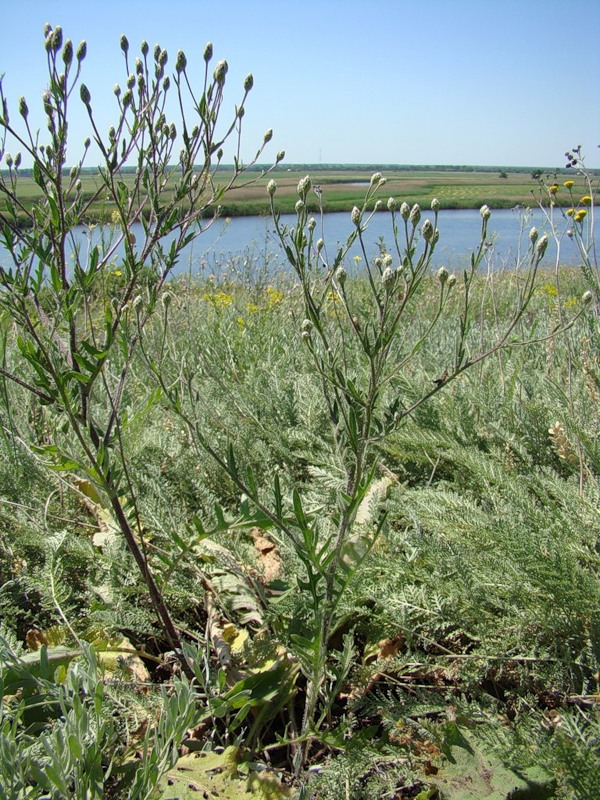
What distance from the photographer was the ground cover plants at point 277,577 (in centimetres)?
117

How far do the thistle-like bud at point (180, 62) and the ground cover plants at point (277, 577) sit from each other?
4 cm

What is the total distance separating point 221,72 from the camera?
4.46 feet

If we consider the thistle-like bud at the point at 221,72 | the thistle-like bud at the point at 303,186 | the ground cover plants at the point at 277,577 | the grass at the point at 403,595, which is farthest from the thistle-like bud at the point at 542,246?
the thistle-like bud at the point at 221,72

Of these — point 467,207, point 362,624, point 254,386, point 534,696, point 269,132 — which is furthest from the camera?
point 467,207

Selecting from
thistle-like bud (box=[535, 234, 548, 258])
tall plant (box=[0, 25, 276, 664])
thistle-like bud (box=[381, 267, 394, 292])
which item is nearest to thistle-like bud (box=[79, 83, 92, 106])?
tall plant (box=[0, 25, 276, 664])

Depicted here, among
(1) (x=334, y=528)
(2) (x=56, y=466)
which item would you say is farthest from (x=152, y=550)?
(2) (x=56, y=466)

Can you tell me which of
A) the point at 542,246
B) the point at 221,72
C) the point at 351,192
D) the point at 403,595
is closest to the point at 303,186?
the point at 221,72

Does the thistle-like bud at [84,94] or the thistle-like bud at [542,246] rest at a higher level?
the thistle-like bud at [84,94]

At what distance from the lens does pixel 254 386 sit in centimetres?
273

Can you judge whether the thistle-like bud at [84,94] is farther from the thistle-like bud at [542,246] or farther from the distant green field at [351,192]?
the thistle-like bud at [542,246]

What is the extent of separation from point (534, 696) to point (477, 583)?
26cm

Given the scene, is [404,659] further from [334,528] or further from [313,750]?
[334,528]

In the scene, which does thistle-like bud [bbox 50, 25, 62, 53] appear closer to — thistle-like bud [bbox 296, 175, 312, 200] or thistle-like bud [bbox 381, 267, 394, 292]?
thistle-like bud [bbox 296, 175, 312, 200]

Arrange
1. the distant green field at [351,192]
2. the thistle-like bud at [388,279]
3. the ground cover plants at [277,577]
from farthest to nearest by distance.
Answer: the distant green field at [351,192] < the ground cover plants at [277,577] < the thistle-like bud at [388,279]
